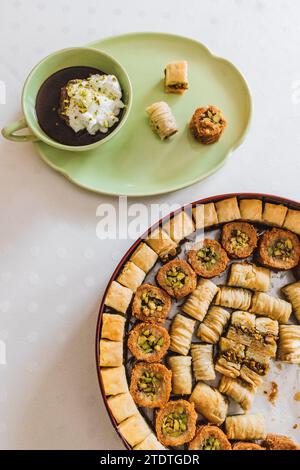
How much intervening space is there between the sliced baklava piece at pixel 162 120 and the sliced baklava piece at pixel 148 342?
50cm

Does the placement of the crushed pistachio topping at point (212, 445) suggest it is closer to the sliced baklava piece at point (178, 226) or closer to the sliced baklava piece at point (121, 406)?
the sliced baklava piece at point (121, 406)

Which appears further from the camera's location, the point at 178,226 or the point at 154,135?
the point at 154,135

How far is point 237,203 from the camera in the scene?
1.31 metres

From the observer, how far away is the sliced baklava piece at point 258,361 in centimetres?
127

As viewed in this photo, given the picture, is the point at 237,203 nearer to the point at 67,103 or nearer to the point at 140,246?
the point at 140,246

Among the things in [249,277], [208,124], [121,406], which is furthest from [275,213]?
[121,406]

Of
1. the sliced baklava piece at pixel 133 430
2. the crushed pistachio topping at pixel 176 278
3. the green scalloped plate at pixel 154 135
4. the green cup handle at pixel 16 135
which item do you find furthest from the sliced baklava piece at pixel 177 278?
the green cup handle at pixel 16 135

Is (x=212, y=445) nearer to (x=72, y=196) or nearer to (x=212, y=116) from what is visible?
(x=72, y=196)

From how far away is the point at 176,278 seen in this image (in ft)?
4.19

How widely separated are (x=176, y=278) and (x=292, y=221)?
0.33m

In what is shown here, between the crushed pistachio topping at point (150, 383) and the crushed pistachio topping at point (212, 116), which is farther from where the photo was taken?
the crushed pistachio topping at point (212, 116)

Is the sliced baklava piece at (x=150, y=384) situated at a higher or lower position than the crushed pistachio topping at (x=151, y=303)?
lower
